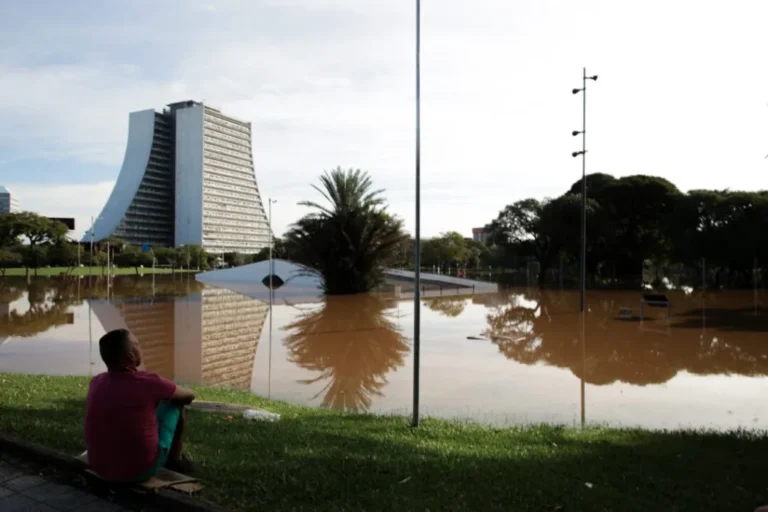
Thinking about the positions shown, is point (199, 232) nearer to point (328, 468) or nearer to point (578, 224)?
point (578, 224)

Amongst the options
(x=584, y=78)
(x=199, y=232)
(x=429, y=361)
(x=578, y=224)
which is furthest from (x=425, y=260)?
(x=429, y=361)

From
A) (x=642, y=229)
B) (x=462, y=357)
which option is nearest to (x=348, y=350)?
(x=462, y=357)

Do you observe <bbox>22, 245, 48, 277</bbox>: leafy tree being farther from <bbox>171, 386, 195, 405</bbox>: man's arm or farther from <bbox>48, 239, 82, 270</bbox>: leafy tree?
<bbox>171, 386, 195, 405</bbox>: man's arm

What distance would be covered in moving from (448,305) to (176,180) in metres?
87.4

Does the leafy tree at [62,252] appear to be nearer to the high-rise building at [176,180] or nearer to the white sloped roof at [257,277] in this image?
the white sloped roof at [257,277]

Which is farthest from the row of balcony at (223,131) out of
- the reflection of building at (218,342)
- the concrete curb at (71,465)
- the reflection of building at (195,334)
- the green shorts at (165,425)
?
the green shorts at (165,425)

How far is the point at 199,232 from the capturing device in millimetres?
100312

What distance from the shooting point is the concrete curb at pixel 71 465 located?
3.12 meters

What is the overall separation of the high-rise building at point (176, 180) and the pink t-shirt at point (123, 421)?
10061cm

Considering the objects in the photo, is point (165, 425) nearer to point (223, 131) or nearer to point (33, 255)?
point (33, 255)

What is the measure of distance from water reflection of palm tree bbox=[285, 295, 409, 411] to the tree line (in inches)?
804

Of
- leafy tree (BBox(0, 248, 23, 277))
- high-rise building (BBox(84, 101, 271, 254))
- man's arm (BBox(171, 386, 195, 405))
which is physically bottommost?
man's arm (BBox(171, 386, 195, 405))

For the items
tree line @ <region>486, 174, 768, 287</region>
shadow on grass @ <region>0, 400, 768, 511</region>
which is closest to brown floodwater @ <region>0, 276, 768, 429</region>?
shadow on grass @ <region>0, 400, 768, 511</region>

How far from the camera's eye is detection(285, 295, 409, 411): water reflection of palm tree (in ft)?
29.1
